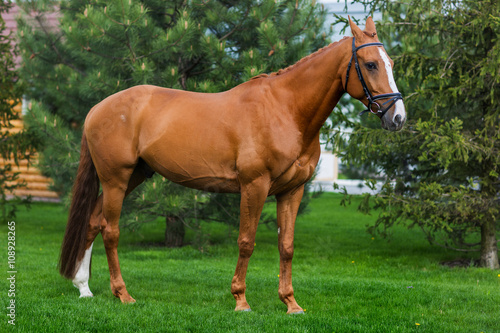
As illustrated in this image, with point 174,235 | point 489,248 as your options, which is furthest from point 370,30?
point 174,235

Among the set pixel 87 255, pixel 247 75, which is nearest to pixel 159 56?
pixel 247 75

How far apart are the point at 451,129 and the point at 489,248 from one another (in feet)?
6.62

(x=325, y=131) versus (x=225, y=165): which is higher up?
(x=325, y=131)

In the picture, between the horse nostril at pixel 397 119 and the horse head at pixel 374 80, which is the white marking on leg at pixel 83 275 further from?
the horse nostril at pixel 397 119

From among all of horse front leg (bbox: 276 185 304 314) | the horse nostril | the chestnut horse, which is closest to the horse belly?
the chestnut horse

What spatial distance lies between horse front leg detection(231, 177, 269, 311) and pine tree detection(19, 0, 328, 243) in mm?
2376

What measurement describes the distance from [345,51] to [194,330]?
2468mm

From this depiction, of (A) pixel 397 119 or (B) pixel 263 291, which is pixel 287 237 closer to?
(B) pixel 263 291

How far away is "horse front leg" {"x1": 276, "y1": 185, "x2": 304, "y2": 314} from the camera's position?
433 cm

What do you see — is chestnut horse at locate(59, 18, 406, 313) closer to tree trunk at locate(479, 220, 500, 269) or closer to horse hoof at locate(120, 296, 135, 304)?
horse hoof at locate(120, 296, 135, 304)

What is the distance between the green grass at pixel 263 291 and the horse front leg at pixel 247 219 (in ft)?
0.73

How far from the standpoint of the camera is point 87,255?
15.6 ft

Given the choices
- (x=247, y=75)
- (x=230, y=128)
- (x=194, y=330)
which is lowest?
(x=194, y=330)

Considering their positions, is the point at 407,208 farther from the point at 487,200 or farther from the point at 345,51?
the point at 345,51
